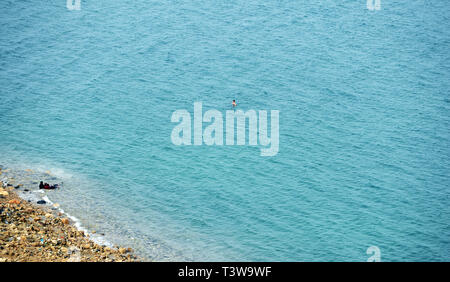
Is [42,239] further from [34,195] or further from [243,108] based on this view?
[243,108]

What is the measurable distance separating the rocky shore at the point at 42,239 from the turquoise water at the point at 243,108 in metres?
2.23

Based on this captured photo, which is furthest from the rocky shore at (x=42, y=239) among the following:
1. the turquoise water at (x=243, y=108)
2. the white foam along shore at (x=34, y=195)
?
the turquoise water at (x=243, y=108)

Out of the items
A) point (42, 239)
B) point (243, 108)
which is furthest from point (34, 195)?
point (243, 108)

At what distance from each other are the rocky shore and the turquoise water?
223 cm

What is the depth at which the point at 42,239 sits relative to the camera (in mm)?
38438

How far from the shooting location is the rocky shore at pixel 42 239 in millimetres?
36250

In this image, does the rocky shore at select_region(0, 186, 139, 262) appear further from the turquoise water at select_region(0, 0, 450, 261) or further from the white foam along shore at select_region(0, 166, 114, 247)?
the turquoise water at select_region(0, 0, 450, 261)

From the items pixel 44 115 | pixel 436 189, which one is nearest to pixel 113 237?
pixel 44 115

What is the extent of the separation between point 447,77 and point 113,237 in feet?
185

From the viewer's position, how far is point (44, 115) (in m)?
63.4

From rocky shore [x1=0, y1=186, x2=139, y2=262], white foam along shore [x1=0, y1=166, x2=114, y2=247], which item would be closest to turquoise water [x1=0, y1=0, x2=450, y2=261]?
white foam along shore [x1=0, y1=166, x2=114, y2=247]

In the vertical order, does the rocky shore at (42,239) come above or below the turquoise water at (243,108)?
below

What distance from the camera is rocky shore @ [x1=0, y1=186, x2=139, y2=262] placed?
119 feet

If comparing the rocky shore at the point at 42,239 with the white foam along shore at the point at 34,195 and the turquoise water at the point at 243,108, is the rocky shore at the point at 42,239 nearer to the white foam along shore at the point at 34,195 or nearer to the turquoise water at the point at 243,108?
the white foam along shore at the point at 34,195
